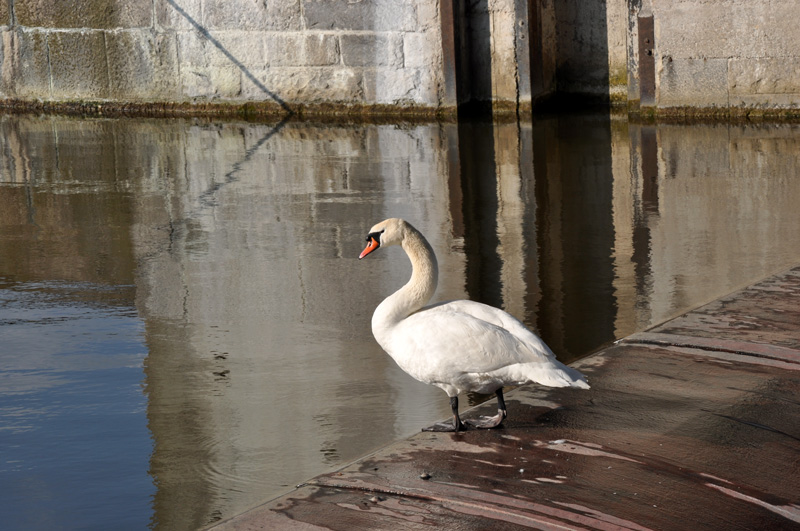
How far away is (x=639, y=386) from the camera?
14.1 feet

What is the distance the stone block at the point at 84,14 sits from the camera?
14.5 m

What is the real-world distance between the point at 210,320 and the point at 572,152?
5.87m

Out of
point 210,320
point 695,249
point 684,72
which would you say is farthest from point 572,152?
point 210,320

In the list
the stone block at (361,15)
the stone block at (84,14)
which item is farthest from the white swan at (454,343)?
the stone block at (84,14)

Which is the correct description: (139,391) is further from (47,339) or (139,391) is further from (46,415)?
(47,339)

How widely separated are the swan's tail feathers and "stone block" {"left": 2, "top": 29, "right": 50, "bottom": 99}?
13014mm

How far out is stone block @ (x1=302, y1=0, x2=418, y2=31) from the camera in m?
13.5

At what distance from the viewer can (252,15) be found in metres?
14.1

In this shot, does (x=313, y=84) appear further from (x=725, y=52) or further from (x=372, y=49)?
(x=725, y=52)

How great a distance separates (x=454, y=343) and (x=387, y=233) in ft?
1.83

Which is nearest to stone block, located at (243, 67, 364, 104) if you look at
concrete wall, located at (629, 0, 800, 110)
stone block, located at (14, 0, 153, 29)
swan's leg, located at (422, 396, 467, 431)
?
stone block, located at (14, 0, 153, 29)

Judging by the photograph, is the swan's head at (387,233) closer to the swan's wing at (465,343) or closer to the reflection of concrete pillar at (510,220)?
the swan's wing at (465,343)

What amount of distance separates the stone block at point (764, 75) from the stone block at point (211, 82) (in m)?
6.19

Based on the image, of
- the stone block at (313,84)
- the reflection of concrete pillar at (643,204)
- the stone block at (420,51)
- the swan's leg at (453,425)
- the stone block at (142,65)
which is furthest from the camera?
the stone block at (142,65)
